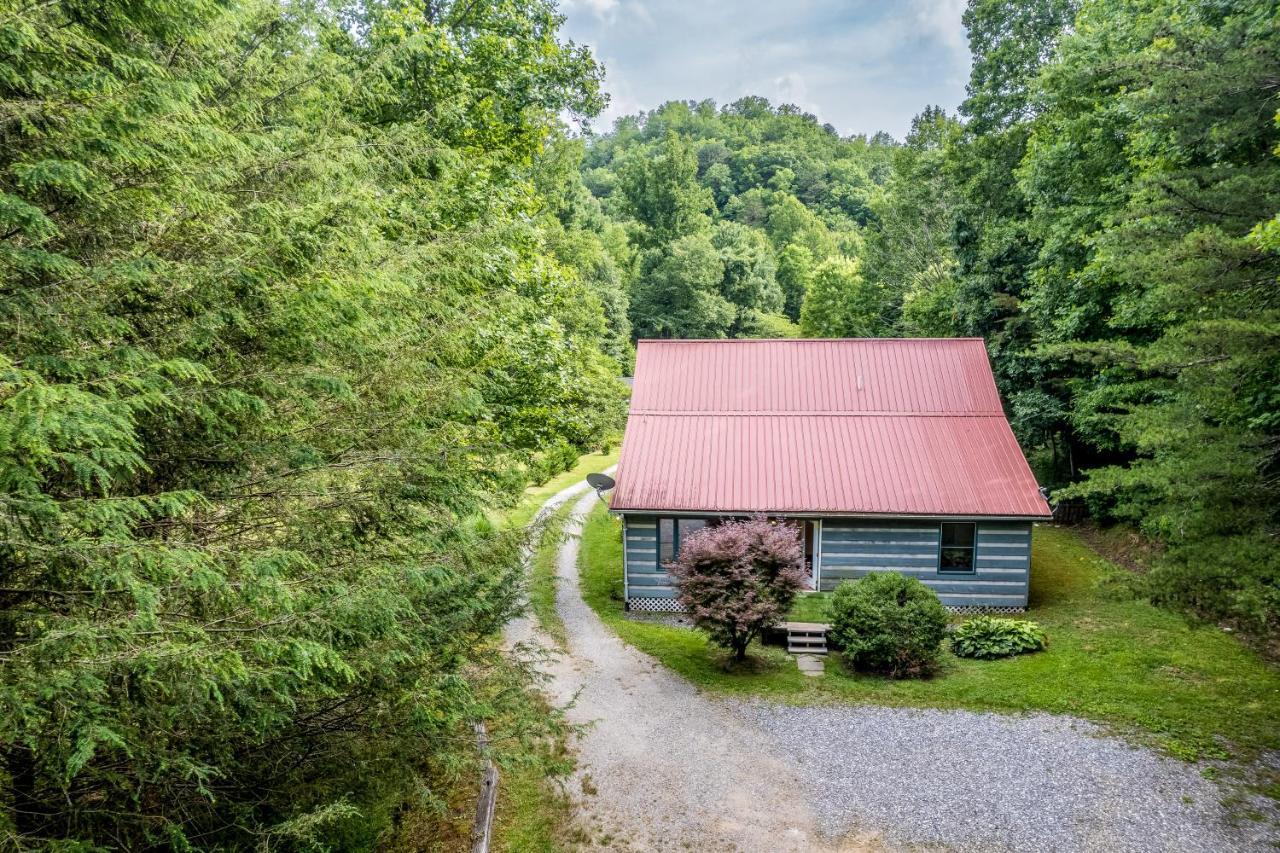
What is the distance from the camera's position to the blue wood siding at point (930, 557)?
16484mm

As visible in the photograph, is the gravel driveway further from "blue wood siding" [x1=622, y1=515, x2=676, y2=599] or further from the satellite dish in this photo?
the satellite dish

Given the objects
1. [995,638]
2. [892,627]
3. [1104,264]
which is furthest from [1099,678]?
[1104,264]

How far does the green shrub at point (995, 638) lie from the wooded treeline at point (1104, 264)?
324cm

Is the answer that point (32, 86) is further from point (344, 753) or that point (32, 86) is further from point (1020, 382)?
point (1020, 382)

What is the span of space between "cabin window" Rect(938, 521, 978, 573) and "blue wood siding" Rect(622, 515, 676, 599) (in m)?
6.78

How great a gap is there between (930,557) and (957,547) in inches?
28.4

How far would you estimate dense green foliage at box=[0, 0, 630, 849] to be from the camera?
3.66 meters

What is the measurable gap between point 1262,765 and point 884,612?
5.60m

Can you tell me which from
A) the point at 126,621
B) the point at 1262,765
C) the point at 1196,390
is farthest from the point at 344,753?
the point at 1262,765

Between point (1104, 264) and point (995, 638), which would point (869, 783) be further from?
point (1104, 264)

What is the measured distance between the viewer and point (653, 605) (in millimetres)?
17219

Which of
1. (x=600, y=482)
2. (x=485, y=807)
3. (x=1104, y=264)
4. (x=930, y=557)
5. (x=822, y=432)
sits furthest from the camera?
(x=600, y=482)

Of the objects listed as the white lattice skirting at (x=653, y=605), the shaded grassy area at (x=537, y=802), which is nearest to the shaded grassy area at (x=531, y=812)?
the shaded grassy area at (x=537, y=802)

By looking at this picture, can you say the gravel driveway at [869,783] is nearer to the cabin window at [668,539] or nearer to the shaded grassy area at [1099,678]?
the shaded grassy area at [1099,678]
